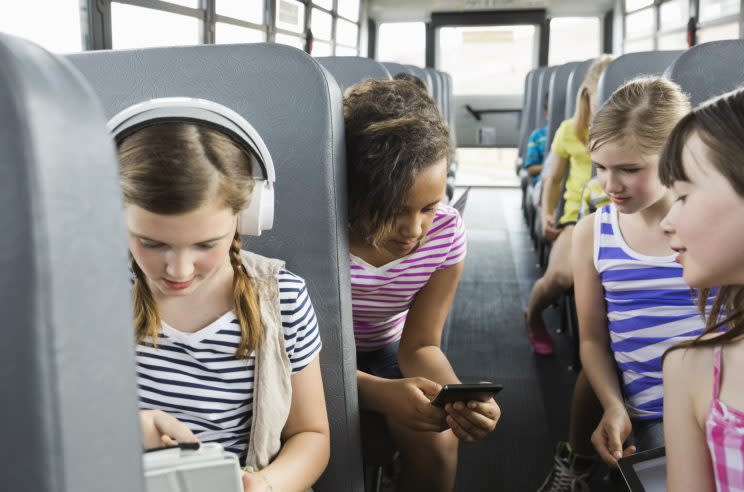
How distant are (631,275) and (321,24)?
21.4 feet

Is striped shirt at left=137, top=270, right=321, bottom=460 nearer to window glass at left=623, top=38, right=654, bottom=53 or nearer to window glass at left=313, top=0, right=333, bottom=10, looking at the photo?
window glass at left=313, top=0, right=333, bottom=10

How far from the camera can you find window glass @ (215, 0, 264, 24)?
4371mm

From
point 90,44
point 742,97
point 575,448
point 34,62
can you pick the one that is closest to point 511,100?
point 90,44

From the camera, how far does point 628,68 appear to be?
67.9 inches

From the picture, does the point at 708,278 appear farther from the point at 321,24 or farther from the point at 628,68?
the point at 321,24

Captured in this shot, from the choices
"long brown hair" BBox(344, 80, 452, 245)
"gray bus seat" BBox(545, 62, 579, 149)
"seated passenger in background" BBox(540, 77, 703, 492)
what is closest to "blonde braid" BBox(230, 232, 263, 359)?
"long brown hair" BBox(344, 80, 452, 245)

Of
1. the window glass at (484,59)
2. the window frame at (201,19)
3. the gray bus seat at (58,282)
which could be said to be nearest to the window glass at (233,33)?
the window frame at (201,19)

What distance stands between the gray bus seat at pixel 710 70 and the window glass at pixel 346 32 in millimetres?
7056

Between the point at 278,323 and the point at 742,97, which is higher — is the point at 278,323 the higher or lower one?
the lower one

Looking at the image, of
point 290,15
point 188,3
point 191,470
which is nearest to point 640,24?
point 290,15

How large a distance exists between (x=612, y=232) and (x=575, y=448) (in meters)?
0.57

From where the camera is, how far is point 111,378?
0.31m

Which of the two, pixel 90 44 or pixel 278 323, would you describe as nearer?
pixel 278 323

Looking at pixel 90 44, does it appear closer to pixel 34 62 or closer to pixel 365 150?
pixel 365 150
